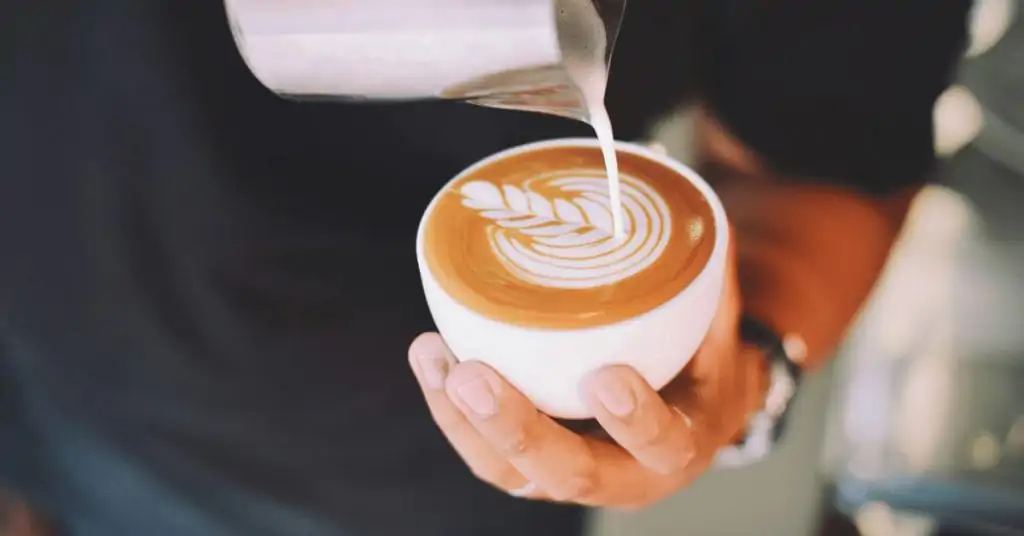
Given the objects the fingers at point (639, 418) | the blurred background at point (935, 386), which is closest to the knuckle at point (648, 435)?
the fingers at point (639, 418)

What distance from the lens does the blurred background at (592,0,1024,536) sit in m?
0.36

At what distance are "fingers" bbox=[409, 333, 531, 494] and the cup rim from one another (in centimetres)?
3

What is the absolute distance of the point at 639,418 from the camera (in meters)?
0.30

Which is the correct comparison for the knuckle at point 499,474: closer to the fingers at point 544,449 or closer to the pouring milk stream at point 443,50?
the fingers at point 544,449

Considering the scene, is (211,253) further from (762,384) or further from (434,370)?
(762,384)

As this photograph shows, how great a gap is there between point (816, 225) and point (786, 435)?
0.11m

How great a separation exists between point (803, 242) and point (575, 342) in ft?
0.61

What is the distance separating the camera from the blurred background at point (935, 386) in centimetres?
36

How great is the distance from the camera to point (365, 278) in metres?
0.38

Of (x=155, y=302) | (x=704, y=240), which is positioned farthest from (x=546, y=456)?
(x=155, y=302)

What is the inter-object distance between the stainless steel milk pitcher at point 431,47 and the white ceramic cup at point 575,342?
66 millimetres

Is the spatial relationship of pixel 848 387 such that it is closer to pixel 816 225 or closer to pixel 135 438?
pixel 816 225

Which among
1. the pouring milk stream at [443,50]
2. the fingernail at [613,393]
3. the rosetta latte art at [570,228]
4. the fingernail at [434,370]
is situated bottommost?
the fingernail at [434,370]

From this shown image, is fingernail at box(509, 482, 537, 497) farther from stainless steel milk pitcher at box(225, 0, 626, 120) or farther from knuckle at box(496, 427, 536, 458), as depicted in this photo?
stainless steel milk pitcher at box(225, 0, 626, 120)
